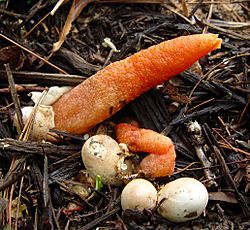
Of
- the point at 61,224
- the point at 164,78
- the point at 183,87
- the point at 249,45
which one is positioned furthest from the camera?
the point at 249,45

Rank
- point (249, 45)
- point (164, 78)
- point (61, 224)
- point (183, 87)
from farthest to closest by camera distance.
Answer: point (249, 45) → point (183, 87) → point (164, 78) → point (61, 224)

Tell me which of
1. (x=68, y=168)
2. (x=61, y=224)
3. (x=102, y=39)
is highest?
(x=102, y=39)

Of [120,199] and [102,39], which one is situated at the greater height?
[102,39]

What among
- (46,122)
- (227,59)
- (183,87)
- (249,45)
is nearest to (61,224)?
(46,122)

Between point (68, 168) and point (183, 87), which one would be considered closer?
point (68, 168)

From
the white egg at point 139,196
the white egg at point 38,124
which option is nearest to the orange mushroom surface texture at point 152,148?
the white egg at point 139,196

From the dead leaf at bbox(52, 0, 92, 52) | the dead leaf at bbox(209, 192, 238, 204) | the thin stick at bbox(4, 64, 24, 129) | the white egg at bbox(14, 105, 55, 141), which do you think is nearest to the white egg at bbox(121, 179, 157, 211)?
the dead leaf at bbox(209, 192, 238, 204)

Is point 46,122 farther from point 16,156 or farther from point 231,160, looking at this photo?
point 231,160

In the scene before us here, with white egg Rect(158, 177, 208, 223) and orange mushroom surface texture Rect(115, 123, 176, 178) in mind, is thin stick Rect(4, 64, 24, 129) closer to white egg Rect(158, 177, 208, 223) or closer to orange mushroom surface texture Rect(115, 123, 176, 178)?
orange mushroom surface texture Rect(115, 123, 176, 178)
